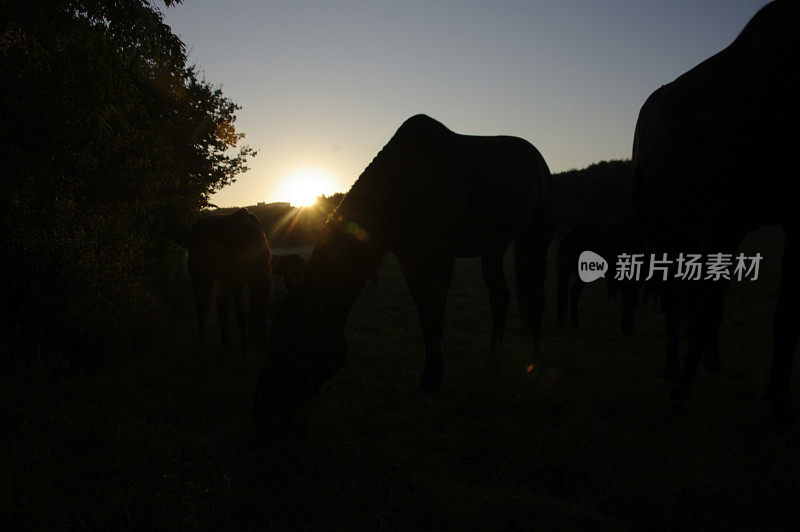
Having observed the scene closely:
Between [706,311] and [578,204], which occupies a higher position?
[578,204]

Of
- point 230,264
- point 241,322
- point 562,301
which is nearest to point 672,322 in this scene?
point 562,301

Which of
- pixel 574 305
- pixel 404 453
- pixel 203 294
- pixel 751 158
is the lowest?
pixel 404 453

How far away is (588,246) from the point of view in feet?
29.7

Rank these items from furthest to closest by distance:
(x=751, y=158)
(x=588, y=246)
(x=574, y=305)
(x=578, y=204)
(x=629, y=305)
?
(x=578, y=204) → (x=588, y=246) → (x=574, y=305) → (x=629, y=305) → (x=751, y=158)

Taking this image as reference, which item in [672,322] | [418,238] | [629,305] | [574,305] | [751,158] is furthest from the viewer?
[574,305]

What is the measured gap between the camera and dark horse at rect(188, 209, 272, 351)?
6.02m

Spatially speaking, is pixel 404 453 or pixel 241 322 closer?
pixel 404 453

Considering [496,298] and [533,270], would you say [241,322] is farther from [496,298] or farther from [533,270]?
[533,270]

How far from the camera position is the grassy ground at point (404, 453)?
204cm

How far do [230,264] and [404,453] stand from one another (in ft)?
15.0

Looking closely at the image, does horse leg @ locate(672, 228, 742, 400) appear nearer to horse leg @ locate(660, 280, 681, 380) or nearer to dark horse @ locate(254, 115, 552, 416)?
horse leg @ locate(660, 280, 681, 380)

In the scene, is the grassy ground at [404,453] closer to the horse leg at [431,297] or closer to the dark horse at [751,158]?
the horse leg at [431,297]

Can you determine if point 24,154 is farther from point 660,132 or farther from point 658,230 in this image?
point 658,230

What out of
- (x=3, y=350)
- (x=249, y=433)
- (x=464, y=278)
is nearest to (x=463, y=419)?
(x=249, y=433)
